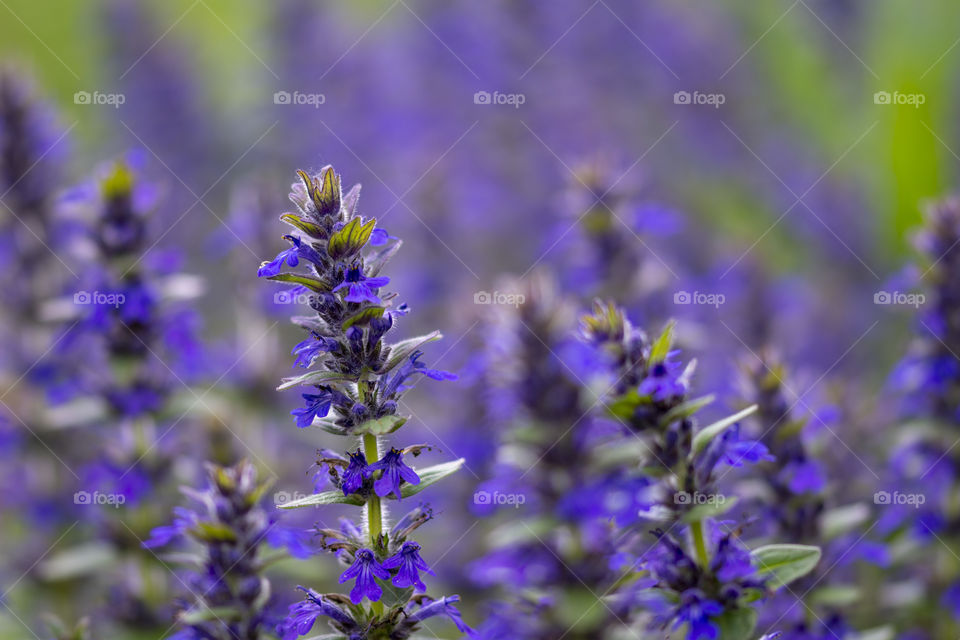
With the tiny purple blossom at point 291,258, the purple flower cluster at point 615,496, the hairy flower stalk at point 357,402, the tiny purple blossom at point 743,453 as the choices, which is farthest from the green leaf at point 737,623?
the tiny purple blossom at point 291,258

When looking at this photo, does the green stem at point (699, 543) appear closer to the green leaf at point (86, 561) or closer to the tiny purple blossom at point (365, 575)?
the tiny purple blossom at point (365, 575)

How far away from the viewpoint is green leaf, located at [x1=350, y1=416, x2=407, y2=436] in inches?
101

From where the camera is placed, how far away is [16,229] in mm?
5750

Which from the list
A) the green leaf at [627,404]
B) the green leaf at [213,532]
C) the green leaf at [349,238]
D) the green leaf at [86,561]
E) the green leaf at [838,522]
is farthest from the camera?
the green leaf at [86,561]

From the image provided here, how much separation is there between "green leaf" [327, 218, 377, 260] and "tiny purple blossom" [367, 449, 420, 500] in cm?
57

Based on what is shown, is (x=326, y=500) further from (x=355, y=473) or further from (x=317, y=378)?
(x=317, y=378)

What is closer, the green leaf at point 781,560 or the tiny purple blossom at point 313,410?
the tiny purple blossom at point 313,410

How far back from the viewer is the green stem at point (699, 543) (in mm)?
2857

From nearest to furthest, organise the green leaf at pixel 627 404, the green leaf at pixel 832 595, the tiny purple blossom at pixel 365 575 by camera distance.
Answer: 1. the tiny purple blossom at pixel 365 575
2. the green leaf at pixel 627 404
3. the green leaf at pixel 832 595

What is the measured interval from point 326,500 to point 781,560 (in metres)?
1.39

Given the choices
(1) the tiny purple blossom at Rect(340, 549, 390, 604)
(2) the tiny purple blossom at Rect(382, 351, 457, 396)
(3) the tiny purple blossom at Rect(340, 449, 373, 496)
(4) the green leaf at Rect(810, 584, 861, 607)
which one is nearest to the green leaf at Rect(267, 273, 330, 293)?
(2) the tiny purple blossom at Rect(382, 351, 457, 396)

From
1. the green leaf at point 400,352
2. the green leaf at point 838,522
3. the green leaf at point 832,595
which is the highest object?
the green leaf at point 400,352

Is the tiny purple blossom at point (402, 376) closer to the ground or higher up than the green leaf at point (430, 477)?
higher up

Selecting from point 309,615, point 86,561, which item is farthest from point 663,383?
point 86,561
